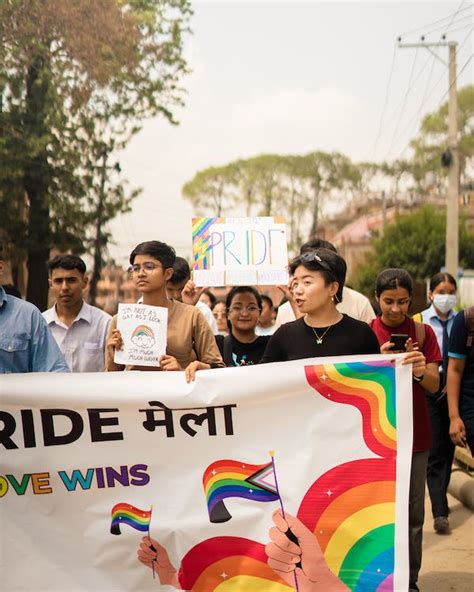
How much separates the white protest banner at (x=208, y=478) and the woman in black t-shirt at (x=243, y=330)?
5.83 ft

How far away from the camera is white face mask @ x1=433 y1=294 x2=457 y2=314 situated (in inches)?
273

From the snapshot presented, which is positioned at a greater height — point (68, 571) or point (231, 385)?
point (231, 385)

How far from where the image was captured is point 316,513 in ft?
11.8

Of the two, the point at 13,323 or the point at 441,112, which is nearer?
the point at 13,323

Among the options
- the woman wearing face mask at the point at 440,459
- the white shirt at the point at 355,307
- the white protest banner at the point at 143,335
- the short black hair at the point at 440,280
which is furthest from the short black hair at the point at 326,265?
the short black hair at the point at 440,280

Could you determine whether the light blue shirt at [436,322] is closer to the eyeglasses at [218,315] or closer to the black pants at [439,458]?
the black pants at [439,458]

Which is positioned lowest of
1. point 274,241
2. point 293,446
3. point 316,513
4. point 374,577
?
point 374,577

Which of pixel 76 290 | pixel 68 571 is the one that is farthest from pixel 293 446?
pixel 76 290

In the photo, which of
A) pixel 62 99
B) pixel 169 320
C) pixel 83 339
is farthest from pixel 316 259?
pixel 62 99

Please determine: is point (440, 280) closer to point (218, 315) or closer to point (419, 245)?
point (218, 315)

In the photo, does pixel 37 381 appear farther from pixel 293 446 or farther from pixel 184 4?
pixel 184 4

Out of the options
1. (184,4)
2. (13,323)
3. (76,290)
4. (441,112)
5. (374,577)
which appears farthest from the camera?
(441,112)

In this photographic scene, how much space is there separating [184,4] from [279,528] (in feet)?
38.1

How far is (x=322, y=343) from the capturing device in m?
3.86
